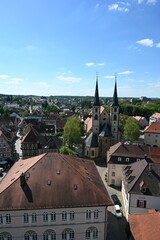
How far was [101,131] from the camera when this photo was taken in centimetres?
6112

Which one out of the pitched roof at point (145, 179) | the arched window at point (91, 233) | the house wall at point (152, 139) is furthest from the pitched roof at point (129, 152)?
the house wall at point (152, 139)

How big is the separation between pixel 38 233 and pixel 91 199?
7.66m

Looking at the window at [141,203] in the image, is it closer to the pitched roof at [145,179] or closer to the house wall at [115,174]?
the pitched roof at [145,179]

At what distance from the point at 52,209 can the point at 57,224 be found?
2243 millimetres

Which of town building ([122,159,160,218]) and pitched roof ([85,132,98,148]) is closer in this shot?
town building ([122,159,160,218])

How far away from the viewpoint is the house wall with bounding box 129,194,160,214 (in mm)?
27094

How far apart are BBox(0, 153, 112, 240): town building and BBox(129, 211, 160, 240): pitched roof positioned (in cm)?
381

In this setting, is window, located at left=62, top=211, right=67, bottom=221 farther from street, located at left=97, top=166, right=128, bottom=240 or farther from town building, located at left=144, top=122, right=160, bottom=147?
town building, located at left=144, top=122, right=160, bottom=147

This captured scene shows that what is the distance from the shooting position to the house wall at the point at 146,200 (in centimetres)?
2709

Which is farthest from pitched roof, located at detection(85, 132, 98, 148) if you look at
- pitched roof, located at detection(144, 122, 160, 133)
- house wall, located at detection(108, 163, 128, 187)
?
pitched roof, located at detection(144, 122, 160, 133)

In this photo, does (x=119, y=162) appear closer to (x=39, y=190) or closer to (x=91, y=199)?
(x=91, y=199)

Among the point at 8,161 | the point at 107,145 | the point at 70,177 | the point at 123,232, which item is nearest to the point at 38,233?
the point at 70,177

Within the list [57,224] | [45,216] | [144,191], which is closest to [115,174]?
[144,191]

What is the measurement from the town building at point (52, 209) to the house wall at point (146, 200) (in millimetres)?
6835
